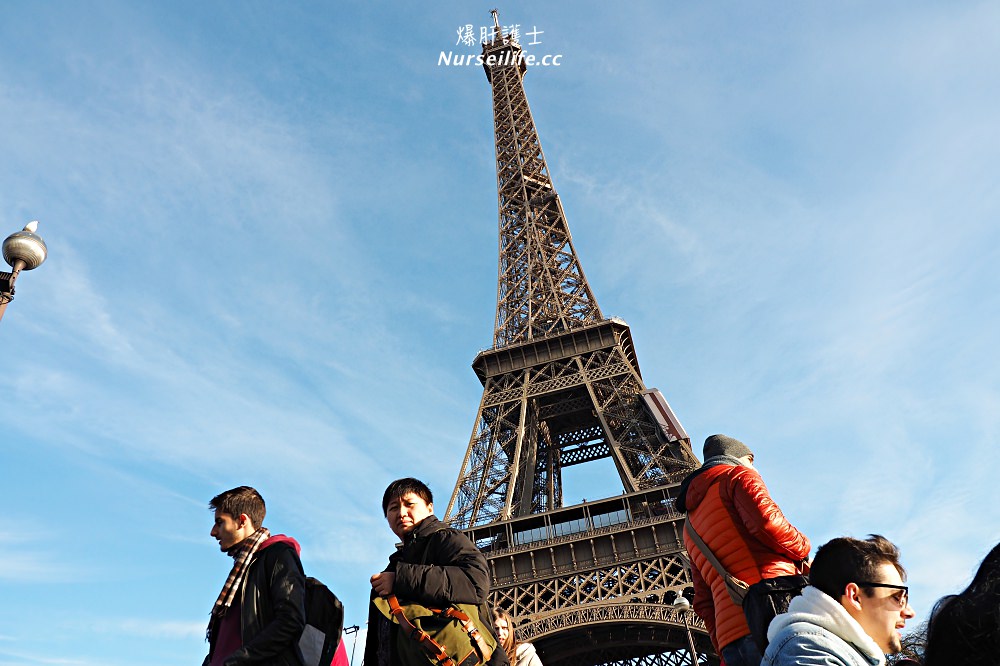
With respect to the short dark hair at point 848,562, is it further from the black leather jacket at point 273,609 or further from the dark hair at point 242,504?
the dark hair at point 242,504

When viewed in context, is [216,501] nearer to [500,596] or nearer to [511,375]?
[500,596]

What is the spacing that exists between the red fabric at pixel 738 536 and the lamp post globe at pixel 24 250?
23.9 feet

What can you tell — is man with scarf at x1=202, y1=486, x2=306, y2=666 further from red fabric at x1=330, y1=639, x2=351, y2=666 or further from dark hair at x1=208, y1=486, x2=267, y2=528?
red fabric at x1=330, y1=639, x2=351, y2=666

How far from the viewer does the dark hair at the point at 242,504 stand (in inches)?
192

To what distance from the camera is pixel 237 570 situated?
4.63 m

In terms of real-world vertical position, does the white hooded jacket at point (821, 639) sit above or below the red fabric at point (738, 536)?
below

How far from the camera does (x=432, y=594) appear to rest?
12.6ft

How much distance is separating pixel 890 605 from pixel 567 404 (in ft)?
101

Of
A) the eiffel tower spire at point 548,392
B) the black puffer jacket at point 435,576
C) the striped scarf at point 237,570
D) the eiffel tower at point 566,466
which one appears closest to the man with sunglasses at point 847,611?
the black puffer jacket at point 435,576

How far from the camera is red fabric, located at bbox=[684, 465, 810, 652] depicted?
4.52 metres

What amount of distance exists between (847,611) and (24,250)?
27.8 ft

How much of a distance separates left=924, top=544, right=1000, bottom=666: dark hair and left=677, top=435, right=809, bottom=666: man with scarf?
2422mm

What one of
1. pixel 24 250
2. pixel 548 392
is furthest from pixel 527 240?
pixel 24 250

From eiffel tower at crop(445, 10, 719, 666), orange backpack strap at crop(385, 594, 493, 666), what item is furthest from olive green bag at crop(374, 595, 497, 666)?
eiffel tower at crop(445, 10, 719, 666)
